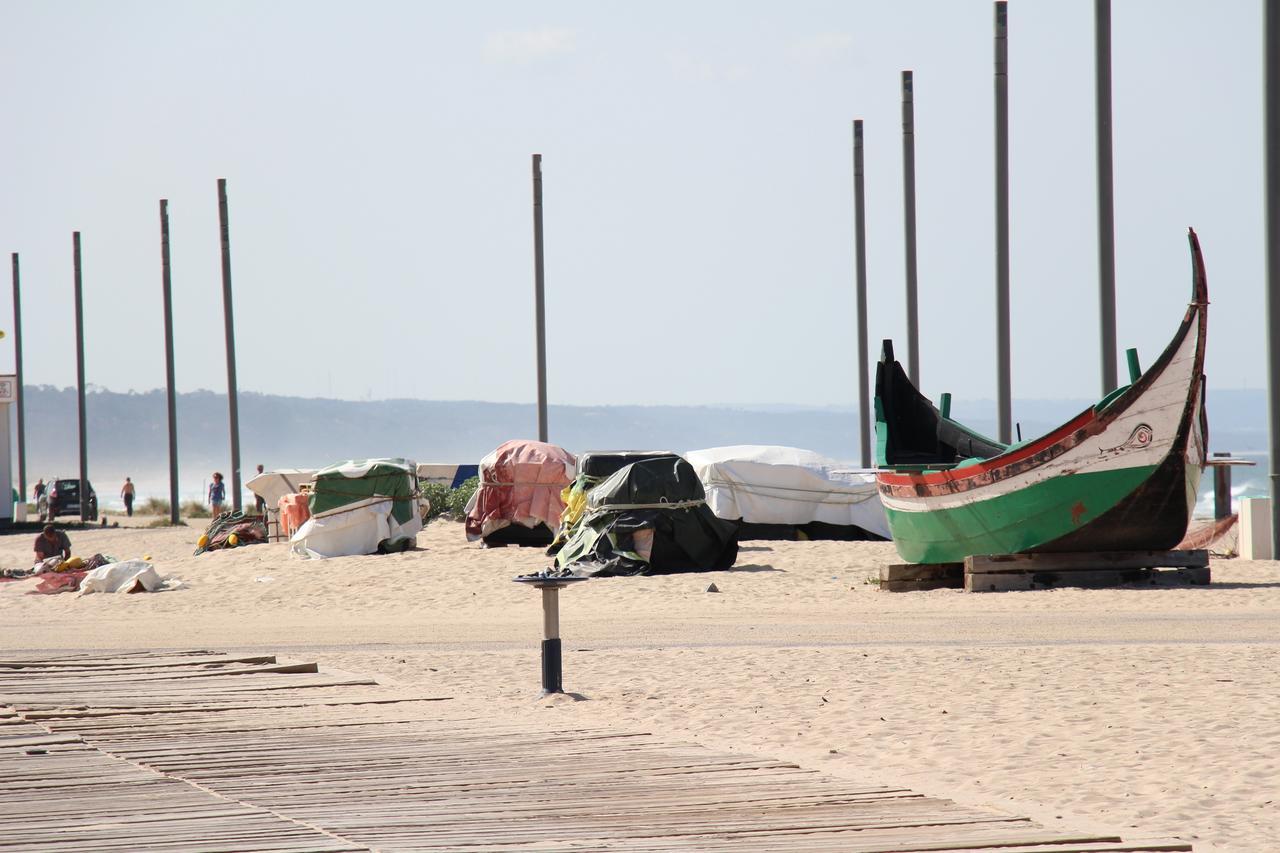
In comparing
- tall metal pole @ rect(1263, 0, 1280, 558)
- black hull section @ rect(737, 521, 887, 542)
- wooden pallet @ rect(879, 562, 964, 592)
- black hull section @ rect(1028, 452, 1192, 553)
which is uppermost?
tall metal pole @ rect(1263, 0, 1280, 558)

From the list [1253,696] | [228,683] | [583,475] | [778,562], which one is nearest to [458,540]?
[583,475]

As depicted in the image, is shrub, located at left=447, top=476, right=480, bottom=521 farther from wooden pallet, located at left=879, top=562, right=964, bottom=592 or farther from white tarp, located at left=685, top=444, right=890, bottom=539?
wooden pallet, located at left=879, top=562, right=964, bottom=592

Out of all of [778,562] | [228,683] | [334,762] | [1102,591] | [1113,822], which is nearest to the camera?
[1113,822]

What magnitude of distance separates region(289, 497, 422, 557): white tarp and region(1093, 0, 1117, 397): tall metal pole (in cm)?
1148

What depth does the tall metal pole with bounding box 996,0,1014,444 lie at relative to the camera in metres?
25.0

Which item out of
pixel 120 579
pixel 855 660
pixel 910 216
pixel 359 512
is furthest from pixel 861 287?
pixel 855 660

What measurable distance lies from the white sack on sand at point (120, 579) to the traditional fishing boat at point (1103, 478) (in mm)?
10543

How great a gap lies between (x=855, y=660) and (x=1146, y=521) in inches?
259

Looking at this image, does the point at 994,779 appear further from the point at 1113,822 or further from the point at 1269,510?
the point at 1269,510

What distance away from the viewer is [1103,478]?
17.3m

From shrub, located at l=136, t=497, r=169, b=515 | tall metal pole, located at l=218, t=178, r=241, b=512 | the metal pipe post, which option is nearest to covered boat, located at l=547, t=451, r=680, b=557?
the metal pipe post

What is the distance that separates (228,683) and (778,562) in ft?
42.1

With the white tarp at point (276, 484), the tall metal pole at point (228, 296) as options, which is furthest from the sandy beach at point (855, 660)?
the tall metal pole at point (228, 296)

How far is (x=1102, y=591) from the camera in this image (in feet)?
56.6
